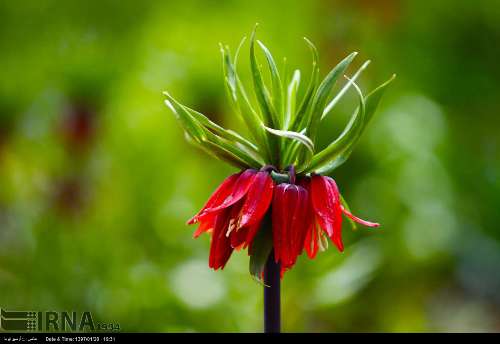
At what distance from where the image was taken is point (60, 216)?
66.2 inches

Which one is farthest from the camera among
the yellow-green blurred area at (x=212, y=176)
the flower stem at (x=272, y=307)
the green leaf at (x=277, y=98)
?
the yellow-green blurred area at (x=212, y=176)

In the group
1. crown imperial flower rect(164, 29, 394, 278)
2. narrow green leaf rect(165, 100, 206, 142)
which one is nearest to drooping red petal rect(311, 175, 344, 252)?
crown imperial flower rect(164, 29, 394, 278)

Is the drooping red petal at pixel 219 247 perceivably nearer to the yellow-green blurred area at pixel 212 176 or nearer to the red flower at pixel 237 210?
the red flower at pixel 237 210

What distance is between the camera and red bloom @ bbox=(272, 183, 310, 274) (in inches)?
23.1

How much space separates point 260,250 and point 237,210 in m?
0.04

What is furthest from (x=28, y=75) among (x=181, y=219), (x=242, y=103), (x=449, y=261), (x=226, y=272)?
(x=242, y=103)

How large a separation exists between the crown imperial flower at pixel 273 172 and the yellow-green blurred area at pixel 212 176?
93 cm

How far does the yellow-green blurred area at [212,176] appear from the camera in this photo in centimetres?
169

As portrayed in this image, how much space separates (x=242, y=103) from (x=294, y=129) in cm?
5

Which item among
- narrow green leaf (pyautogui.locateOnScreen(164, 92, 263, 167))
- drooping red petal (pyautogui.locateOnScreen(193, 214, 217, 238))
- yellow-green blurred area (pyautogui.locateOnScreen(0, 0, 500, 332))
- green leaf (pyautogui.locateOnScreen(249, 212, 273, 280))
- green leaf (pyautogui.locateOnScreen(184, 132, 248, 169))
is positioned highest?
yellow-green blurred area (pyautogui.locateOnScreen(0, 0, 500, 332))

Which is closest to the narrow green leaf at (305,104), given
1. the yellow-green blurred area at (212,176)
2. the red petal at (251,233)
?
the red petal at (251,233)

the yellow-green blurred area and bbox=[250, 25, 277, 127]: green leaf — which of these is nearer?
bbox=[250, 25, 277, 127]: green leaf

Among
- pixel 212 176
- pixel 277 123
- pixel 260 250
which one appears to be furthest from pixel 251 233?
pixel 212 176

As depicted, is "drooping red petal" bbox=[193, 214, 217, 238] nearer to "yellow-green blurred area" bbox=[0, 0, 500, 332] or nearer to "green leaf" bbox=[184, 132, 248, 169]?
"green leaf" bbox=[184, 132, 248, 169]
